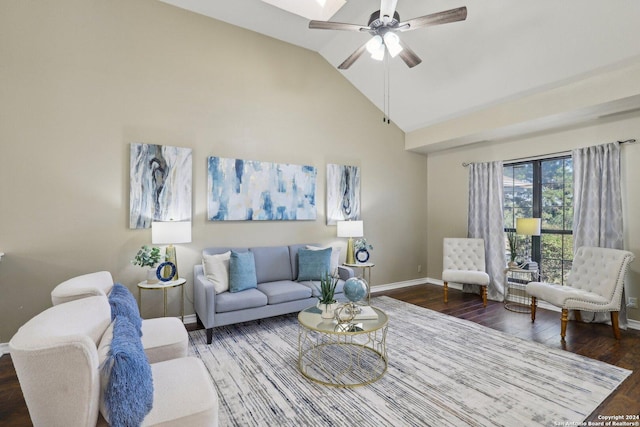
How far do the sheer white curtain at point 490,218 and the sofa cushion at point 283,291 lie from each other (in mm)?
3181

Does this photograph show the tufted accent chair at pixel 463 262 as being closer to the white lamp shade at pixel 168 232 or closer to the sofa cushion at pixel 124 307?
the white lamp shade at pixel 168 232

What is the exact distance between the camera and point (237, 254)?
359cm

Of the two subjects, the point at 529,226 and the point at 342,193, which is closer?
the point at 529,226

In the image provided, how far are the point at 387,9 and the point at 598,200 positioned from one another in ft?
11.8

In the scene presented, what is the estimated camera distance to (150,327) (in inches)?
93.2

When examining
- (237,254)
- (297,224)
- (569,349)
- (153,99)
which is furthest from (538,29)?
(153,99)

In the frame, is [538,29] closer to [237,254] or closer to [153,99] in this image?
[237,254]

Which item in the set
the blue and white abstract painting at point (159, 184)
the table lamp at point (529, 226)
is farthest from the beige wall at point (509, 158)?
the blue and white abstract painting at point (159, 184)

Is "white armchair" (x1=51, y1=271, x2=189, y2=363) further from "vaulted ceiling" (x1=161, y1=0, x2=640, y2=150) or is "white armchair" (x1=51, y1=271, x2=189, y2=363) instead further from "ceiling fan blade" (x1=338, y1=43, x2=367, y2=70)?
"vaulted ceiling" (x1=161, y1=0, x2=640, y2=150)

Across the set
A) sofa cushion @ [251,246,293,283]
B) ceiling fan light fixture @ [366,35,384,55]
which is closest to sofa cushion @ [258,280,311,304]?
sofa cushion @ [251,246,293,283]

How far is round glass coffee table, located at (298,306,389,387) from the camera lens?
2.42 metres

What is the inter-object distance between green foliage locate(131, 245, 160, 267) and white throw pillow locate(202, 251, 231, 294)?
0.50 meters

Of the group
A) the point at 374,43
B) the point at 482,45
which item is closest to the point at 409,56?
the point at 374,43

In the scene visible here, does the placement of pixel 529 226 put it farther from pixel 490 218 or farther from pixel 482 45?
pixel 482 45
